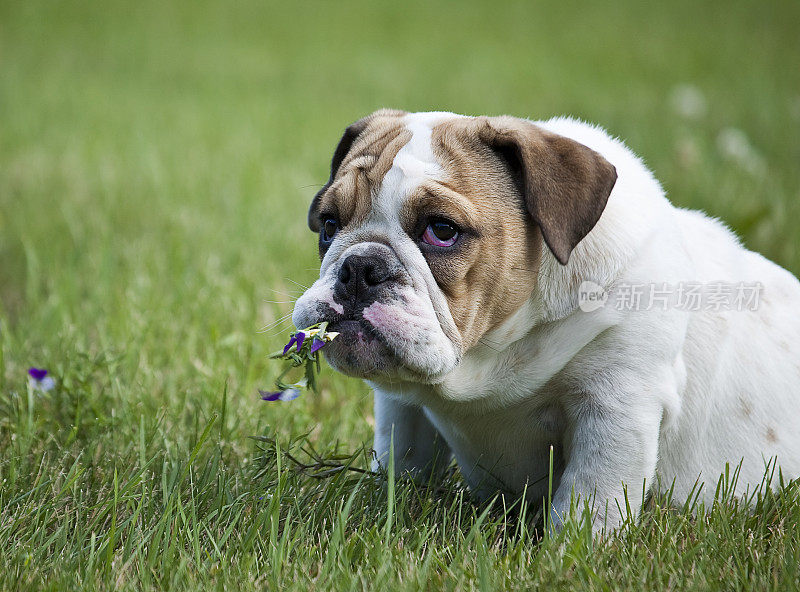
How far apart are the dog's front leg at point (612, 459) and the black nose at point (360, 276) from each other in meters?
0.74

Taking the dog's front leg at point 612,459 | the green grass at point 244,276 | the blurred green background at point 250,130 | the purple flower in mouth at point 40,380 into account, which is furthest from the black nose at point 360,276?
the purple flower in mouth at point 40,380

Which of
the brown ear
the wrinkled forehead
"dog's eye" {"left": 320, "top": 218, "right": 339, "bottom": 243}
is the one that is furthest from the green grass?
the brown ear

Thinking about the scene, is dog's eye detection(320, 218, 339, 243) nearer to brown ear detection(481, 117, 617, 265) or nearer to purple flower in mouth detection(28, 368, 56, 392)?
brown ear detection(481, 117, 617, 265)

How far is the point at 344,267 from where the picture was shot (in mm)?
2701

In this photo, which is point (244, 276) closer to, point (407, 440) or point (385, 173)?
point (407, 440)

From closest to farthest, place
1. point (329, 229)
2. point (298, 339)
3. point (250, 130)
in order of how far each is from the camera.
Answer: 1. point (298, 339)
2. point (329, 229)
3. point (250, 130)

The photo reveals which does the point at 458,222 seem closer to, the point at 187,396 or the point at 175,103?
the point at 187,396

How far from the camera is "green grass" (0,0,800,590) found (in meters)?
2.57

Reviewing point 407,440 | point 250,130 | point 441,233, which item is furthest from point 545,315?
point 250,130

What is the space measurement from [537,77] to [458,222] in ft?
32.4

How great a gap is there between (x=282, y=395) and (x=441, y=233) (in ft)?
2.26

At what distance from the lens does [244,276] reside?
217 inches

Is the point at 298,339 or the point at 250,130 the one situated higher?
the point at 298,339

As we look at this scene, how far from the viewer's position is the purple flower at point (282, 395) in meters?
2.81
